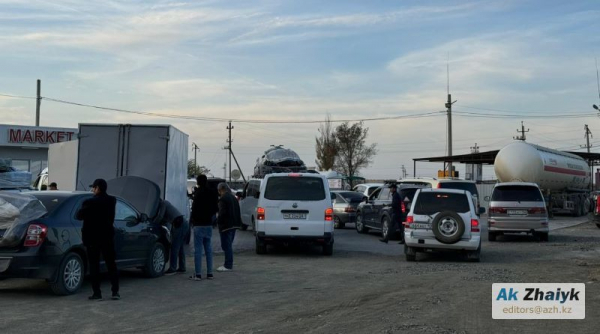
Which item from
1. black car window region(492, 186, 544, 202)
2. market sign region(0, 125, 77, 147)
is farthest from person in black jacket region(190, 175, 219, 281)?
market sign region(0, 125, 77, 147)

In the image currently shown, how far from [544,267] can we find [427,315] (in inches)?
260

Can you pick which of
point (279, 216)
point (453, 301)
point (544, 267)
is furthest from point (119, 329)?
point (544, 267)

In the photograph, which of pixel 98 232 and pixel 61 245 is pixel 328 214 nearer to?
pixel 98 232

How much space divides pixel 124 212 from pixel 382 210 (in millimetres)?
11522

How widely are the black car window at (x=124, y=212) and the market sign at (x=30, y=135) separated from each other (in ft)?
99.9

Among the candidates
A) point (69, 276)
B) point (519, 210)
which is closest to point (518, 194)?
point (519, 210)

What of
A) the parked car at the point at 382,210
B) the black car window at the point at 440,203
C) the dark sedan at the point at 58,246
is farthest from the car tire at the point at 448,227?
the dark sedan at the point at 58,246

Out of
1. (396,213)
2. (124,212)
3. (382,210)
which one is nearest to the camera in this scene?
(124,212)

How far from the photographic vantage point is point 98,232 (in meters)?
9.57

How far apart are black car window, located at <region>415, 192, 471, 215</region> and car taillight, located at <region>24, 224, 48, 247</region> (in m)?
8.44

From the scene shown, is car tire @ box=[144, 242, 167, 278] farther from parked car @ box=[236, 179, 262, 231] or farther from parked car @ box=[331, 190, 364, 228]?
parked car @ box=[331, 190, 364, 228]

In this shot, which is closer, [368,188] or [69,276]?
[69,276]

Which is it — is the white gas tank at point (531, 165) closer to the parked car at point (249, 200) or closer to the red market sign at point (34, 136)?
the parked car at point (249, 200)

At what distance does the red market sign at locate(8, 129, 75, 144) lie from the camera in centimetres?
4059
